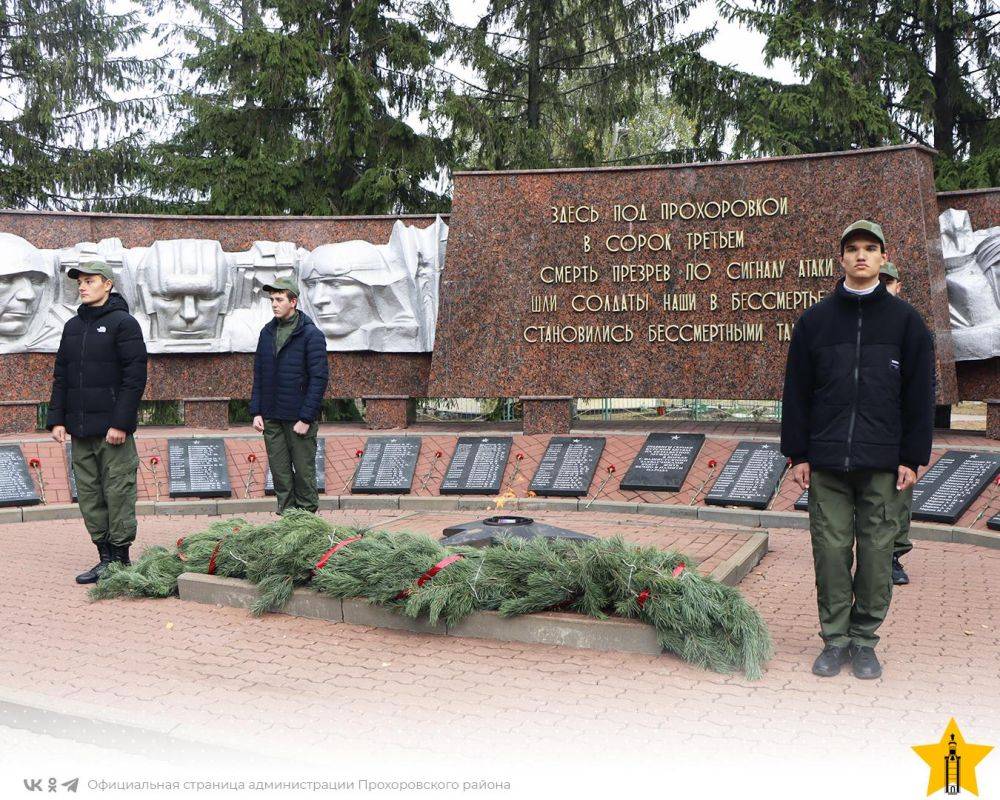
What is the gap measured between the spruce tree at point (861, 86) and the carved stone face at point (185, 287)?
310 inches

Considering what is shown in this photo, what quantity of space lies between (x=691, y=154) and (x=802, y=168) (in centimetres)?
694

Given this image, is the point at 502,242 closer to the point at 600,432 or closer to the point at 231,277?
the point at 600,432

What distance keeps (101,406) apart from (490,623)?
2.85 meters

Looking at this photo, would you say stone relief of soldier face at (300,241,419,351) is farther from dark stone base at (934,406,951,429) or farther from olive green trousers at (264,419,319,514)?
dark stone base at (934,406,951,429)

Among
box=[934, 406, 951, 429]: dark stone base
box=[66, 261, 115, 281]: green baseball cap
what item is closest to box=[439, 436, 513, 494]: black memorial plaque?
box=[66, 261, 115, 281]: green baseball cap

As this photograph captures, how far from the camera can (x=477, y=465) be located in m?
9.38

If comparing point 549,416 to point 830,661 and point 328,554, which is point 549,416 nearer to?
point 328,554

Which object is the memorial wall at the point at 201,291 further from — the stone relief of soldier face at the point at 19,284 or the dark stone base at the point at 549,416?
the dark stone base at the point at 549,416

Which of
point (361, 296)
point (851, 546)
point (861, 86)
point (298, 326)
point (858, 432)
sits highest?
point (861, 86)

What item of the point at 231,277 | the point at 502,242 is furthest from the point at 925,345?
the point at 231,277

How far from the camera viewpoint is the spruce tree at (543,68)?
1580cm

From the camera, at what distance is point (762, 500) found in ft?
26.7

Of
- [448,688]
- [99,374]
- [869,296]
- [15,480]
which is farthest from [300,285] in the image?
[869,296]

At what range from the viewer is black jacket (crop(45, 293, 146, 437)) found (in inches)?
238
